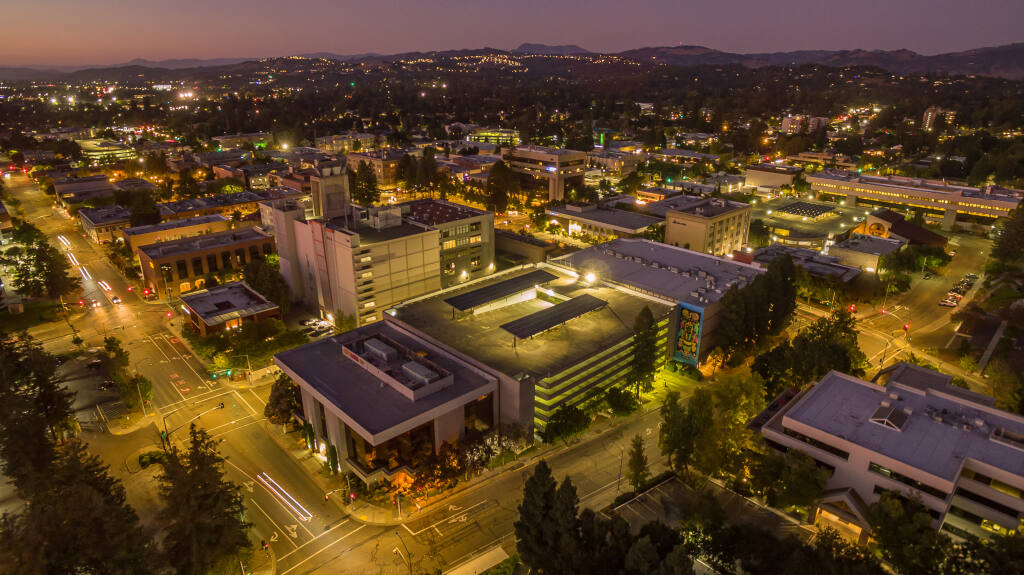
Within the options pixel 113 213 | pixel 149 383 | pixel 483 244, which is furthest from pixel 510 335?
pixel 113 213

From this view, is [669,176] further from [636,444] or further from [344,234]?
[636,444]

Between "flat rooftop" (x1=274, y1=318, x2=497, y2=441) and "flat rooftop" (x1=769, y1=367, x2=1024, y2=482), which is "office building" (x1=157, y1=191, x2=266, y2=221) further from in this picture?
"flat rooftop" (x1=769, y1=367, x2=1024, y2=482)

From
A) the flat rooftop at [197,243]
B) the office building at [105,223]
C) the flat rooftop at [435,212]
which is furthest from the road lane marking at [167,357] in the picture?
the office building at [105,223]

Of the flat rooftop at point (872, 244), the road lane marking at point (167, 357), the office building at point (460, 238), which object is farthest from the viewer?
the flat rooftop at point (872, 244)

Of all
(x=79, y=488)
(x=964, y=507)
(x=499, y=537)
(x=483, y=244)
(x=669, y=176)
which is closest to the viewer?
(x=79, y=488)

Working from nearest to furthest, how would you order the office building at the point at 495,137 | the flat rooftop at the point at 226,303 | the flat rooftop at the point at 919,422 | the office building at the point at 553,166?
the flat rooftop at the point at 919,422
the flat rooftop at the point at 226,303
the office building at the point at 553,166
the office building at the point at 495,137

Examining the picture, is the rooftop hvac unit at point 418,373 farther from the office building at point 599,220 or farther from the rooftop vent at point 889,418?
the office building at point 599,220

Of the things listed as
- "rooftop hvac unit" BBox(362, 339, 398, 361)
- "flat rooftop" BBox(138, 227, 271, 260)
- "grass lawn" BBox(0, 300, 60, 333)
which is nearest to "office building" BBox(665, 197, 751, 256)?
"rooftop hvac unit" BBox(362, 339, 398, 361)
